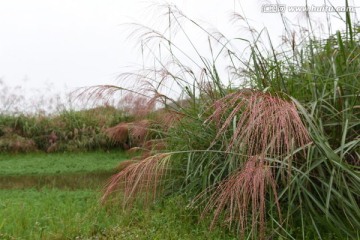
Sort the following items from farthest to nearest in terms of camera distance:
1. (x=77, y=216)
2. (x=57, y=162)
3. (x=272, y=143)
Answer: (x=57, y=162), (x=77, y=216), (x=272, y=143)

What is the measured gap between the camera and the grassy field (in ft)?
12.3

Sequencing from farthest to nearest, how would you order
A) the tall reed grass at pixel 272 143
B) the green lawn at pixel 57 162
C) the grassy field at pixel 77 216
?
1. the green lawn at pixel 57 162
2. the grassy field at pixel 77 216
3. the tall reed grass at pixel 272 143

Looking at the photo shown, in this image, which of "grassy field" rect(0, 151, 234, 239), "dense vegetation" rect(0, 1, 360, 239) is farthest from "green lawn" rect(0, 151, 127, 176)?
"dense vegetation" rect(0, 1, 360, 239)

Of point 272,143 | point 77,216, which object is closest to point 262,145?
point 272,143

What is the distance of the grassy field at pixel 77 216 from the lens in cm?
375

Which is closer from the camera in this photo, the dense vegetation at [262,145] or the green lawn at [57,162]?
the dense vegetation at [262,145]

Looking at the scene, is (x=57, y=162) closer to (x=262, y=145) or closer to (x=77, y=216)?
(x=77, y=216)

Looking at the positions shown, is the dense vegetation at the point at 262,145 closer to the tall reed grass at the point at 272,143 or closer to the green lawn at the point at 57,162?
the tall reed grass at the point at 272,143

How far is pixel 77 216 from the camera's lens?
425 cm

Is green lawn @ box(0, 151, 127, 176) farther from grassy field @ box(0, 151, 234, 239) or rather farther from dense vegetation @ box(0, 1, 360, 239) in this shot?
dense vegetation @ box(0, 1, 360, 239)

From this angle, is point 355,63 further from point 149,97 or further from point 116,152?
point 116,152

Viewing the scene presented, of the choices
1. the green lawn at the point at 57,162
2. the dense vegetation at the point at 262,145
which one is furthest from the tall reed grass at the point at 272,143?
the green lawn at the point at 57,162

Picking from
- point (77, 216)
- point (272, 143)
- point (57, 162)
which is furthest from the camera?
point (57, 162)

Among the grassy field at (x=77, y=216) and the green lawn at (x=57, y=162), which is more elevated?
the green lawn at (x=57, y=162)
